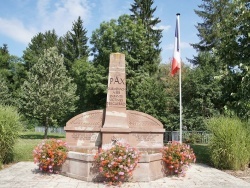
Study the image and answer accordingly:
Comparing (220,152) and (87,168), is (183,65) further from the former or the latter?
(87,168)

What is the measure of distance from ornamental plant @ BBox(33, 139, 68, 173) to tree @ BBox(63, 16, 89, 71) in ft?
135

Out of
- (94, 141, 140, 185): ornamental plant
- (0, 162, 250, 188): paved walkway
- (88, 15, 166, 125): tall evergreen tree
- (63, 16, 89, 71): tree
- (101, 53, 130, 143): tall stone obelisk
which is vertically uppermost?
(63, 16, 89, 71): tree

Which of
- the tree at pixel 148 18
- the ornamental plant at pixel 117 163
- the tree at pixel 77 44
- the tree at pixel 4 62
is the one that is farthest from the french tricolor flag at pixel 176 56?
the tree at pixel 4 62

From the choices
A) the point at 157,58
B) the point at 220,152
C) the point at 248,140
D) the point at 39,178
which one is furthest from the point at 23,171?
the point at 157,58

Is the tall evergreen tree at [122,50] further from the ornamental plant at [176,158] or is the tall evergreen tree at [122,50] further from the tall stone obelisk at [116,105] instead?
the ornamental plant at [176,158]

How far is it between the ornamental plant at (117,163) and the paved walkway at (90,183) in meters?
0.28

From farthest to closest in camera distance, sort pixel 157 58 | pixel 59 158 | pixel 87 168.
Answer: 1. pixel 157 58
2. pixel 59 158
3. pixel 87 168

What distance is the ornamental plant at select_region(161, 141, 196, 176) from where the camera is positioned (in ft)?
28.0

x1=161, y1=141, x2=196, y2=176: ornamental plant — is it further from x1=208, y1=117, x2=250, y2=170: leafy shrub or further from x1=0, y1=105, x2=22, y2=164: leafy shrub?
x1=0, y1=105, x2=22, y2=164: leafy shrub

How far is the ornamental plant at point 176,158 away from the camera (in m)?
8.53

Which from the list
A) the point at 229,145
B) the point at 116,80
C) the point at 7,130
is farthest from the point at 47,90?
the point at 229,145

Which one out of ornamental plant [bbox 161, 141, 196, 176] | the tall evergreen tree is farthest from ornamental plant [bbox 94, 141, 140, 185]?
the tall evergreen tree

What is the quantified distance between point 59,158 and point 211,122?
622 cm

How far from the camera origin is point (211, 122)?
1129 centimetres
